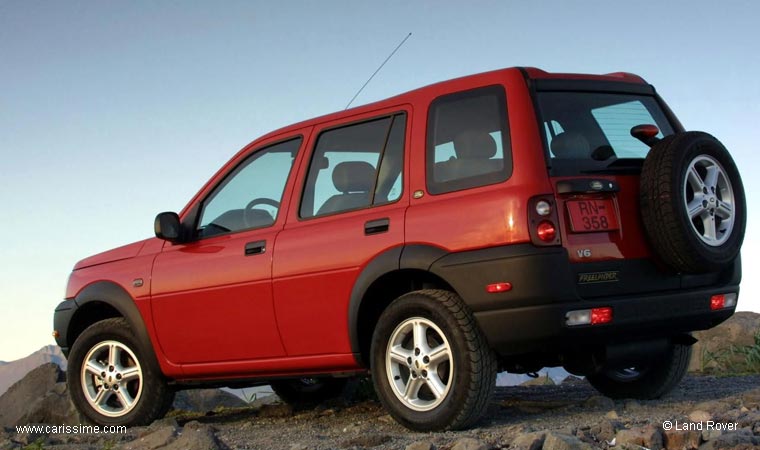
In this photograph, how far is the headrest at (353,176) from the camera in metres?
6.09

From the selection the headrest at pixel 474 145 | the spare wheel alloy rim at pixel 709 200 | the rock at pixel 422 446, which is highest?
the headrest at pixel 474 145

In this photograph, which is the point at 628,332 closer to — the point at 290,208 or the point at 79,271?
the point at 290,208

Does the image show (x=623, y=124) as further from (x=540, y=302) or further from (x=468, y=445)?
(x=468, y=445)

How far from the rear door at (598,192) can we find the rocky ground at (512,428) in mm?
762

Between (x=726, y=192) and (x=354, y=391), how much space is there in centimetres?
378

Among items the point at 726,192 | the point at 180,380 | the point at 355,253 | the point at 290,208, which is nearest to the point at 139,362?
the point at 180,380

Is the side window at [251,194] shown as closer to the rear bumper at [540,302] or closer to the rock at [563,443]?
the rear bumper at [540,302]

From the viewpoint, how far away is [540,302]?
5.19 metres

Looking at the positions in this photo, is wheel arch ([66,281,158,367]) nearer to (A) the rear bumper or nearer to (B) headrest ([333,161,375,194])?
(B) headrest ([333,161,375,194])

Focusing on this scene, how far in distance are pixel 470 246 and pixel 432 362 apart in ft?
2.22

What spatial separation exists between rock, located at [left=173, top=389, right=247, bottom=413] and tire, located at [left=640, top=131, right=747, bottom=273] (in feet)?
21.5

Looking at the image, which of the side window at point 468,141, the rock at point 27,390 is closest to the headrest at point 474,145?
the side window at point 468,141

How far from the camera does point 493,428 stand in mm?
5594

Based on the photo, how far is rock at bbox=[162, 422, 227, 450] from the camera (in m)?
5.44
